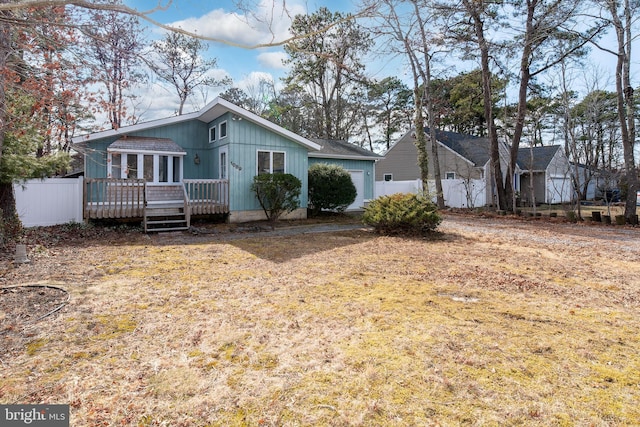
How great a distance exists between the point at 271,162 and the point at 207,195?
260cm

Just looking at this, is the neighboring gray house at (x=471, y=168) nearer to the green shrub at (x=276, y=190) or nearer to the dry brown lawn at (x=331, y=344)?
the green shrub at (x=276, y=190)

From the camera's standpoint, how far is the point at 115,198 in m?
9.87

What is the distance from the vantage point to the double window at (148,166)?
11.2 m

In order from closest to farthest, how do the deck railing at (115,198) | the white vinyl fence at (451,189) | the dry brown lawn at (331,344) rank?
the dry brown lawn at (331,344), the deck railing at (115,198), the white vinyl fence at (451,189)

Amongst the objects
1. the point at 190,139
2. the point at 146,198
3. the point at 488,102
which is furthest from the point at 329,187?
the point at 488,102

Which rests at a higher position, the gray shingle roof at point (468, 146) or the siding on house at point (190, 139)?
the gray shingle roof at point (468, 146)

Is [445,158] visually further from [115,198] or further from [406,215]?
[115,198]

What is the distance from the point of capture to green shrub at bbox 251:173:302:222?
1116 cm

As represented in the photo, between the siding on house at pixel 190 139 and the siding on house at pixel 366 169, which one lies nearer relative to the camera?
the siding on house at pixel 190 139

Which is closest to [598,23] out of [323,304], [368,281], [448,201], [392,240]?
[448,201]

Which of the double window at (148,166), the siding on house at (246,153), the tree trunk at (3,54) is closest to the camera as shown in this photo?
the tree trunk at (3,54)

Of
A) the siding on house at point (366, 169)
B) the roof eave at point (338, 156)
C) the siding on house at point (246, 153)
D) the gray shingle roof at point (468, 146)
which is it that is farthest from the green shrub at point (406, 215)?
the gray shingle roof at point (468, 146)

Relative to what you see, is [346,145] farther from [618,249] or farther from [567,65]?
[618,249]

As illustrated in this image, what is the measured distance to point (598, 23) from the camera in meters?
12.8
